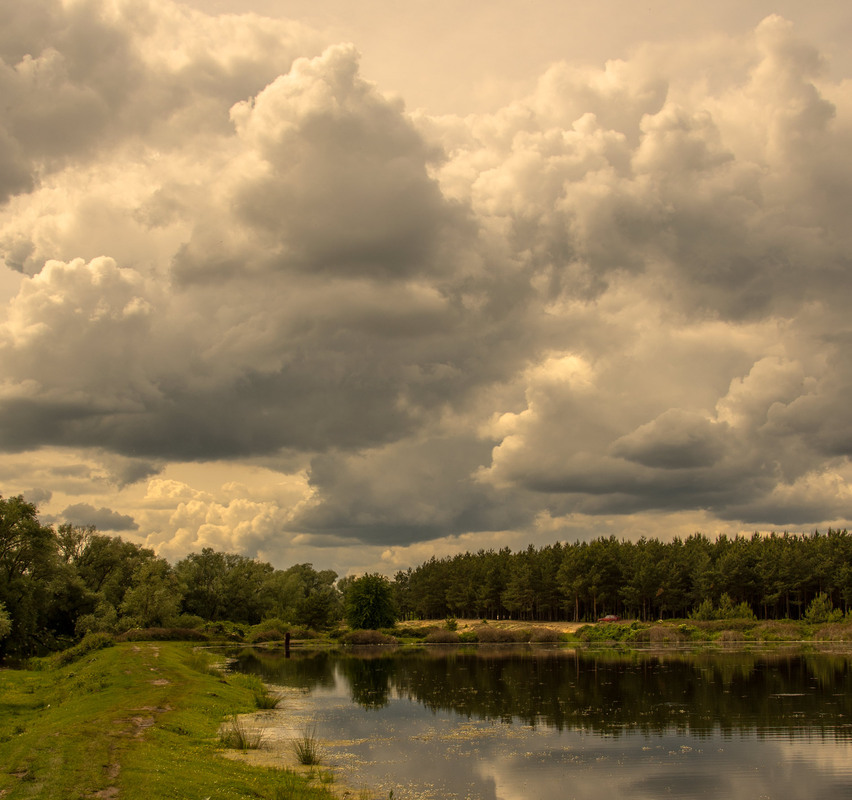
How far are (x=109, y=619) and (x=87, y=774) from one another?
9595 centimetres

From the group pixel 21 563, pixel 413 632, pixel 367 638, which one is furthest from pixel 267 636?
pixel 21 563

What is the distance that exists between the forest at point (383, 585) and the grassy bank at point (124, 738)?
29.3 m

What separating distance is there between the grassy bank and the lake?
488 centimetres

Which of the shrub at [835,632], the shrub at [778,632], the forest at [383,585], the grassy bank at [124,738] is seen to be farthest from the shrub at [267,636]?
the shrub at [835,632]

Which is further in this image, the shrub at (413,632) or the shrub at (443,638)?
the shrub at (413,632)

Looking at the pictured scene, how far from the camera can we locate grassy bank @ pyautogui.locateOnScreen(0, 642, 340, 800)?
26.4 meters

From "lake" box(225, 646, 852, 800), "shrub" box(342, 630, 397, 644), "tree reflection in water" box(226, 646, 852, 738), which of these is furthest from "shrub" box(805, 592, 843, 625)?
"shrub" box(342, 630, 397, 644)

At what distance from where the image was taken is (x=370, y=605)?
158125 mm

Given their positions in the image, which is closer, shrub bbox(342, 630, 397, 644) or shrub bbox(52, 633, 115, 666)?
shrub bbox(52, 633, 115, 666)

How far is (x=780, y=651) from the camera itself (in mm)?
105688

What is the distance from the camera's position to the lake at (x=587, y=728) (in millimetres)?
33000

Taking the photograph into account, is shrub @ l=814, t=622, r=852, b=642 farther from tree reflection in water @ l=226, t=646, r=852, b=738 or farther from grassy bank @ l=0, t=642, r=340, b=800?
grassy bank @ l=0, t=642, r=340, b=800

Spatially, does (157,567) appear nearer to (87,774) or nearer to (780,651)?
(780,651)

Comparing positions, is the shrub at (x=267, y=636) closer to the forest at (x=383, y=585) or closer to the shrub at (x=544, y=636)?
the forest at (x=383, y=585)
